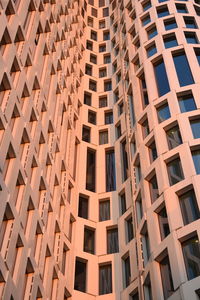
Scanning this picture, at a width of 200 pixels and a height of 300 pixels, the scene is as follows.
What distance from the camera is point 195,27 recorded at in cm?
3866

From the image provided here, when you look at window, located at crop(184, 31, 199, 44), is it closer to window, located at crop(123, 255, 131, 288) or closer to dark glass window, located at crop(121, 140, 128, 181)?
dark glass window, located at crop(121, 140, 128, 181)

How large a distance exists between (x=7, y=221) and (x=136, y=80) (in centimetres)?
1886

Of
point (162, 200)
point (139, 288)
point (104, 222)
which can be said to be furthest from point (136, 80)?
point (139, 288)

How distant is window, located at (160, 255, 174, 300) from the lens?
2238cm

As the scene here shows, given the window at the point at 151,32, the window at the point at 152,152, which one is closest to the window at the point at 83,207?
the window at the point at 152,152

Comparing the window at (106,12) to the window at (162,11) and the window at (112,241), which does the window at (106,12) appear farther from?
the window at (112,241)

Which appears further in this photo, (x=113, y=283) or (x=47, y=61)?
(x=47, y=61)

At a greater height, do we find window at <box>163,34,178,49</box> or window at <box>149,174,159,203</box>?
window at <box>163,34,178,49</box>

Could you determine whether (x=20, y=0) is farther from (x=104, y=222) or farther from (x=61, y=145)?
(x=104, y=222)

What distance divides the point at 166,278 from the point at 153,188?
6.23 metres

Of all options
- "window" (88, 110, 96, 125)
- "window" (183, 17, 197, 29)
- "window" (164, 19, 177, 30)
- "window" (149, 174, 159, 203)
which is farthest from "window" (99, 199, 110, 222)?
"window" (183, 17, 197, 29)

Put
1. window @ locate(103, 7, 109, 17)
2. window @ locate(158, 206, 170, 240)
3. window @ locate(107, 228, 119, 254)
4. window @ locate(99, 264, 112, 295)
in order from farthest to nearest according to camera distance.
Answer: window @ locate(103, 7, 109, 17)
window @ locate(107, 228, 119, 254)
window @ locate(99, 264, 112, 295)
window @ locate(158, 206, 170, 240)

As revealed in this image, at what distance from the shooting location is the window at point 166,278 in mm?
22384

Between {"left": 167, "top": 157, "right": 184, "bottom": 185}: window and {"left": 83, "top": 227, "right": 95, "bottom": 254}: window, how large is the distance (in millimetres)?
8541
